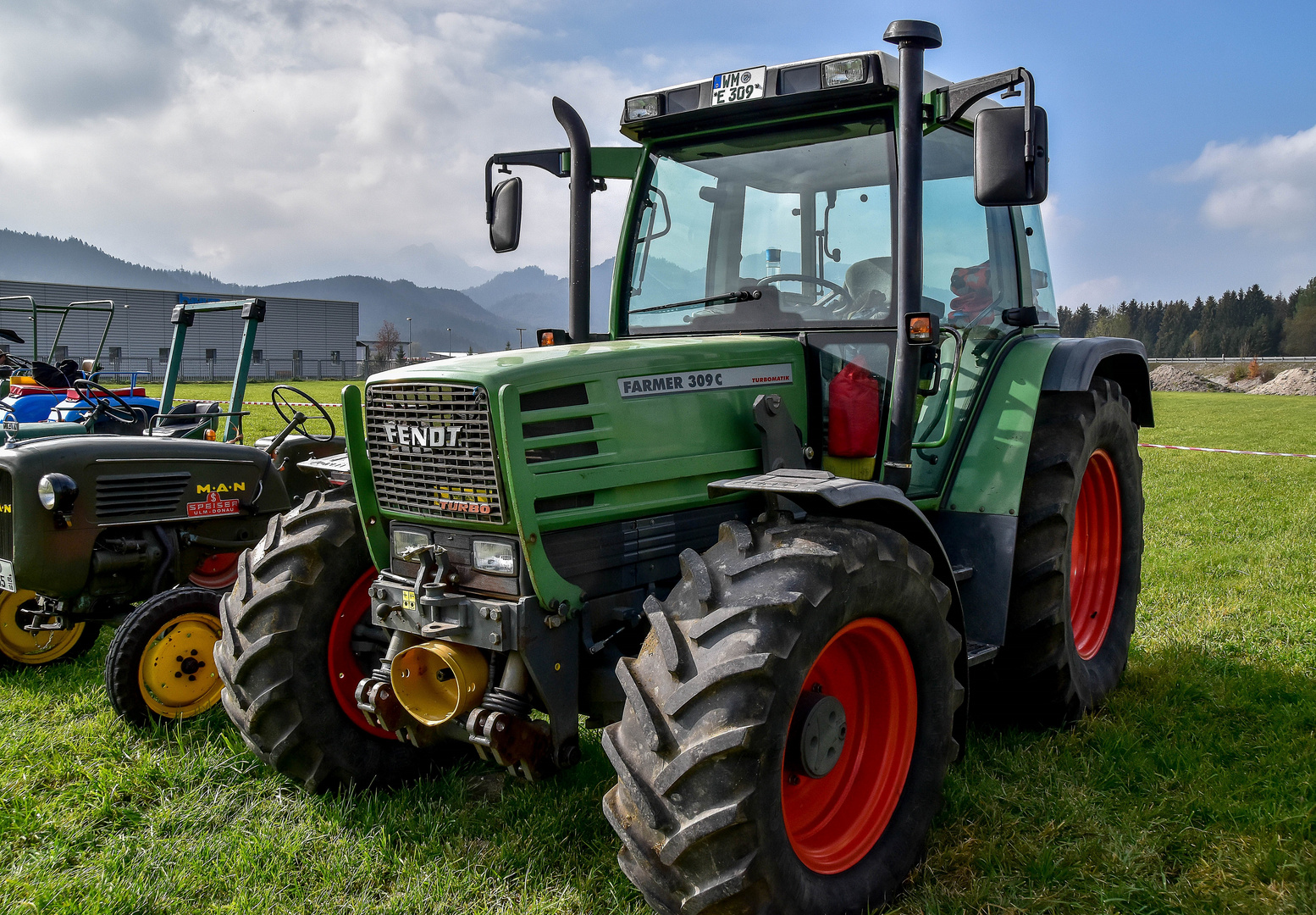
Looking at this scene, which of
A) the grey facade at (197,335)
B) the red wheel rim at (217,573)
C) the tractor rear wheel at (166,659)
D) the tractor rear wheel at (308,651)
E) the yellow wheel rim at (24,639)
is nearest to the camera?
the tractor rear wheel at (308,651)

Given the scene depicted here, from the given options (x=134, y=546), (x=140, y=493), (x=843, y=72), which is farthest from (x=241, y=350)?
(x=843, y=72)

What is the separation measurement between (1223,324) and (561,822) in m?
105

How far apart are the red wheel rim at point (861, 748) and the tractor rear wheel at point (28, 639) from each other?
3.97 m

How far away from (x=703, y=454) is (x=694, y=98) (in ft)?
4.89

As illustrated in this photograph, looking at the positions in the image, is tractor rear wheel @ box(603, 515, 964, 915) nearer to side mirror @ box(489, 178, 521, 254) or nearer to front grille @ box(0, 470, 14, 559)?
side mirror @ box(489, 178, 521, 254)

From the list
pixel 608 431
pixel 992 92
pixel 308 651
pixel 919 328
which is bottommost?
pixel 308 651

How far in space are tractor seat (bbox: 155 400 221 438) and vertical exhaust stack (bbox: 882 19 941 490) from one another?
4925mm

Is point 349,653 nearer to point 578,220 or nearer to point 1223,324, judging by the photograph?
point 578,220

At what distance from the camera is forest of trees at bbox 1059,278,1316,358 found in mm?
85938

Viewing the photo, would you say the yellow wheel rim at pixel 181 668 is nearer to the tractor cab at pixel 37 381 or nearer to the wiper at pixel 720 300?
the wiper at pixel 720 300

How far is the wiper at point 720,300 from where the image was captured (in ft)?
12.7

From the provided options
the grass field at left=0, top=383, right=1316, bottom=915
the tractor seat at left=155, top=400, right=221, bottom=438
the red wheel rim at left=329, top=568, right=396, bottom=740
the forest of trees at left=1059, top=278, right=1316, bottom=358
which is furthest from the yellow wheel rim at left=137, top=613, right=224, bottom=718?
the forest of trees at left=1059, top=278, right=1316, bottom=358

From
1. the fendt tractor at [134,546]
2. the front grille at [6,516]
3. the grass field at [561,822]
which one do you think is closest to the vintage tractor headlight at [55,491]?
the fendt tractor at [134,546]

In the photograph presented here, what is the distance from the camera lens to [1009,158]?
311 centimetres
